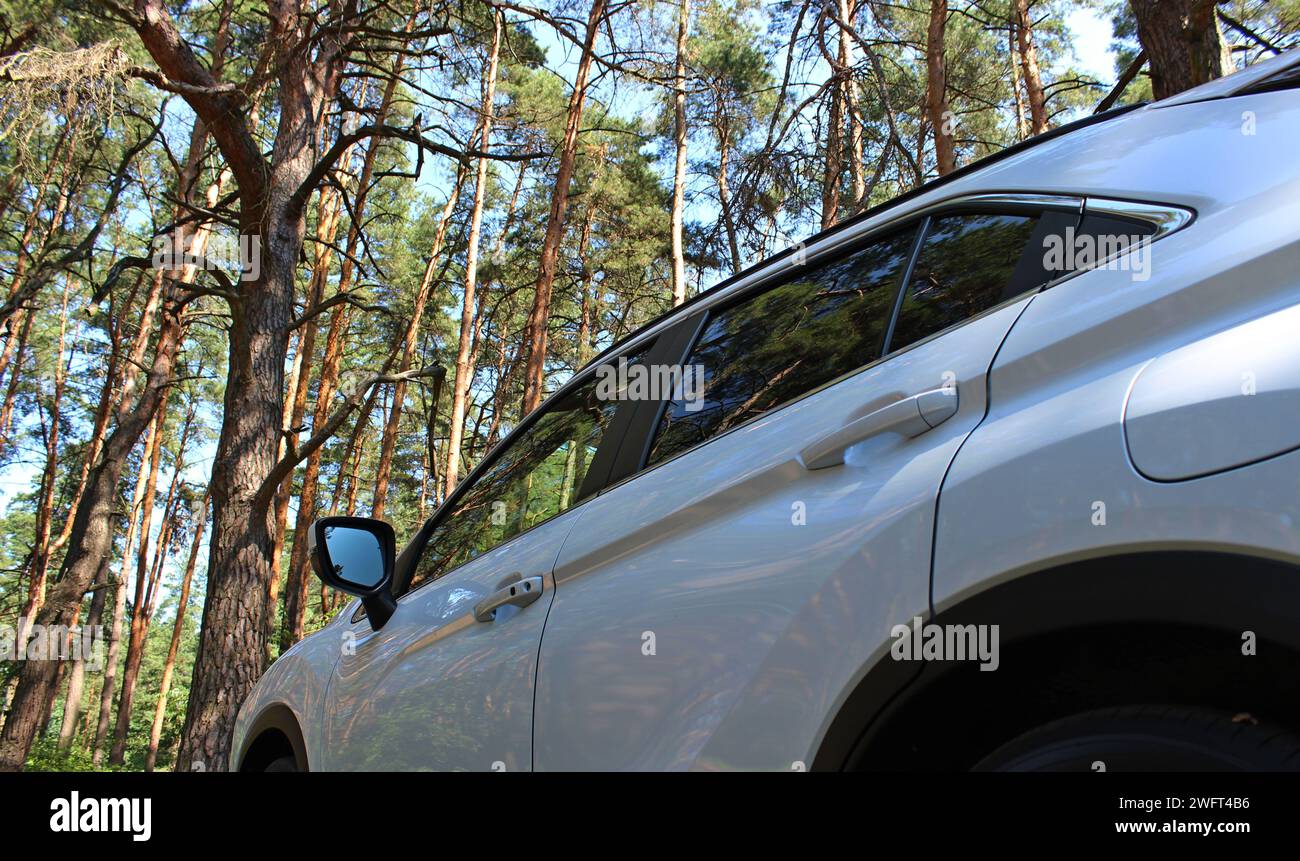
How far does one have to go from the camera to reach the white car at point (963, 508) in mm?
1053

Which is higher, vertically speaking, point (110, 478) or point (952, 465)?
point (110, 478)

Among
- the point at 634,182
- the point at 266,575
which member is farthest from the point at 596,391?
the point at 634,182

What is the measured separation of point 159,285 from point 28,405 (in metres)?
14.4

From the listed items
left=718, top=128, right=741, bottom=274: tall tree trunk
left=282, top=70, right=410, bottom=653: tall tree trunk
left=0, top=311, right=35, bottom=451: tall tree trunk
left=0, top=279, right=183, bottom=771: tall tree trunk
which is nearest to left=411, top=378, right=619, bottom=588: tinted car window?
left=718, top=128, right=741, bottom=274: tall tree trunk

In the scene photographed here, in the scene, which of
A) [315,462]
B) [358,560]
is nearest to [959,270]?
[358,560]

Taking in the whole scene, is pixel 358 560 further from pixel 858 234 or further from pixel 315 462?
pixel 315 462

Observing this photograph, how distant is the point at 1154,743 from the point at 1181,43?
460cm

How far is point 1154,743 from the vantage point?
106cm

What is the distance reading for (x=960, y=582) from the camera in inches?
48.9

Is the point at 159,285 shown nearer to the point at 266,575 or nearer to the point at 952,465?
the point at 266,575

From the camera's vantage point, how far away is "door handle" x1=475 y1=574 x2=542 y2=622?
2.14 meters
